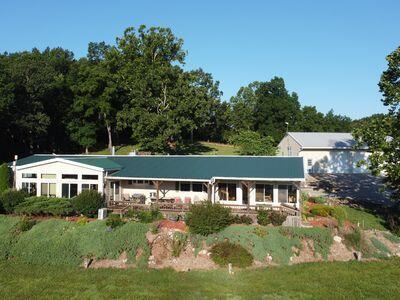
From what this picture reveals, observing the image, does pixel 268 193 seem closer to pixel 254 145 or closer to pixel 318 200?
pixel 318 200

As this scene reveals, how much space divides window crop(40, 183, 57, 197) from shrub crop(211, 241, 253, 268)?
551 inches

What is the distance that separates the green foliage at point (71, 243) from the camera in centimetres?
2105

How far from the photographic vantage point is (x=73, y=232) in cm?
2284

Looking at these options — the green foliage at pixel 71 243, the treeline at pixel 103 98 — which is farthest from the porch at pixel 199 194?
the treeline at pixel 103 98

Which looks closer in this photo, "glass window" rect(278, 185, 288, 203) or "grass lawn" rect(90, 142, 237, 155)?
"glass window" rect(278, 185, 288, 203)

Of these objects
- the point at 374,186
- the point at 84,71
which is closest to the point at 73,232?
the point at 374,186

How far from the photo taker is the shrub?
2008cm

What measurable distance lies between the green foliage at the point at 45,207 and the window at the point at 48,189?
2.18 metres

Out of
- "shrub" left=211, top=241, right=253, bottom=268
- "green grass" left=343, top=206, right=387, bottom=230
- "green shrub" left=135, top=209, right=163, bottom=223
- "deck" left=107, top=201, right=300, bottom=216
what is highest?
"deck" left=107, top=201, right=300, bottom=216

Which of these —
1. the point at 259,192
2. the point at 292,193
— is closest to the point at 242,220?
the point at 259,192

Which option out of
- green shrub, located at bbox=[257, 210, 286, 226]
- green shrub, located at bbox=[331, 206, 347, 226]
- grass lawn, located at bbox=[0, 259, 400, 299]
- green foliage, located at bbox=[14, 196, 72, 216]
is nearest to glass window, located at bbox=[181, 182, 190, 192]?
green shrub, located at bbox=[257, 210, 286, 226]

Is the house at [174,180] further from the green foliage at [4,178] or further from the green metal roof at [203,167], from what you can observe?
the green foliage at [4,178]

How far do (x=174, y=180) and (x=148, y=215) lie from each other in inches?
145

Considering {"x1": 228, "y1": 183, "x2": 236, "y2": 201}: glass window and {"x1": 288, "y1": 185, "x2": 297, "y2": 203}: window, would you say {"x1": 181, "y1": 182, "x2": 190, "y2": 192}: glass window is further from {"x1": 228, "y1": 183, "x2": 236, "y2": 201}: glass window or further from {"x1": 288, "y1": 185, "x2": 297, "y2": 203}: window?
{"x1": 288, "y1": 185, "x2": 297, "y2": 203}: window
